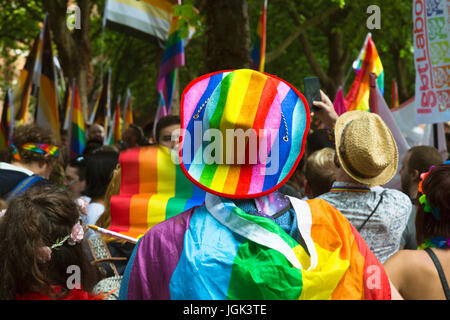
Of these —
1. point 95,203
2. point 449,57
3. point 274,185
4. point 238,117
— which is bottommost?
point 95,203

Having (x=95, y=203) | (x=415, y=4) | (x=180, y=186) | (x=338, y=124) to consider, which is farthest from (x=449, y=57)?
(x=95, y=203)

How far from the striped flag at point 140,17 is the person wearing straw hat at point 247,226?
6.42 m

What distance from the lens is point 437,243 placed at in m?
2.37

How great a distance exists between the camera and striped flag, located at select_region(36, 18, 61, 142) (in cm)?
812

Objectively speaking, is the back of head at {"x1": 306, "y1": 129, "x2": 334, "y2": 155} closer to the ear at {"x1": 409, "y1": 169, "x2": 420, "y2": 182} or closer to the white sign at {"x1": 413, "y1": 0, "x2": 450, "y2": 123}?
the white sign at {"x1": 413, "y1": 0, "x2": 450, "y2": 123}

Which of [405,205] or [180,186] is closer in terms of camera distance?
[405,205]

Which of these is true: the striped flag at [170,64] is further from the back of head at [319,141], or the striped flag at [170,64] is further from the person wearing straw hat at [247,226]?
the person wearing straw hat at [247,226]

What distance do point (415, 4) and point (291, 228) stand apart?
3.91 metres

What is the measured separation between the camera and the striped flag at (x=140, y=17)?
7926mm

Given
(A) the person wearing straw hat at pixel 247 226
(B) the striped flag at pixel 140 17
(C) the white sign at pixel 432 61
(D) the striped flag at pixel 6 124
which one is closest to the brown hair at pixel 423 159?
(C) the white sign at pixel 432 61

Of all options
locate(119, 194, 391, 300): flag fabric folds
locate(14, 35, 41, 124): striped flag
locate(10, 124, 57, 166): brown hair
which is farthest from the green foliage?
locate(119, 194, 391, 300): flag fabric folds

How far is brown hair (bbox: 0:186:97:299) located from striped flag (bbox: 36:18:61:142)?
19.7 ft

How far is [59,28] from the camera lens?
39.0 feet
